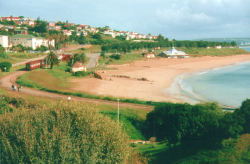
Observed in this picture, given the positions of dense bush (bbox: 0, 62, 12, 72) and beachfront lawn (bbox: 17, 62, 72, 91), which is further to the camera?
dense bush (bbox: 0, 62, 12, 72)

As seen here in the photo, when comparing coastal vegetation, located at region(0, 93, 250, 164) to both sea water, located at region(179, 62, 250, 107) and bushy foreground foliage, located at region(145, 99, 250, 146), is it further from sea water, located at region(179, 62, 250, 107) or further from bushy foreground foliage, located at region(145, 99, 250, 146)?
sea water, located at region(179, 62, 250, 107)

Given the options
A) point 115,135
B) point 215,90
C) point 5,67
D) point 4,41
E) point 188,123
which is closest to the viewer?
point 115,135

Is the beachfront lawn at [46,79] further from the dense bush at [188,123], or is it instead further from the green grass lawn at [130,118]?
the dense bush at [188,123]

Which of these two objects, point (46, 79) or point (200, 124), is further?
point (46, 79)

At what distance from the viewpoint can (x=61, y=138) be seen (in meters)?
10.4

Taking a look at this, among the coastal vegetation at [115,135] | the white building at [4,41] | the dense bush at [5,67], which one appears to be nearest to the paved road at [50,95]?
the coastal vegetation at [115,135]

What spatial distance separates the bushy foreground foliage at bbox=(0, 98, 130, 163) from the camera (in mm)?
9938

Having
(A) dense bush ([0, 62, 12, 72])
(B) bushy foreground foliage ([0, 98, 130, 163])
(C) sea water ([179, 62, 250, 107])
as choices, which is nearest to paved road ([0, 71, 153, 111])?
(A) dense bush ([0, 62, 12, 72])

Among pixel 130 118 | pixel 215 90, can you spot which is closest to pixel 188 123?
pixel 130 118

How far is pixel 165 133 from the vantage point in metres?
17.9

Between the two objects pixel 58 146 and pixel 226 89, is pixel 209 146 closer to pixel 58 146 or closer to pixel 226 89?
pixel 58 146

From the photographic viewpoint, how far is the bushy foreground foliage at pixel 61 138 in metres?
9.94

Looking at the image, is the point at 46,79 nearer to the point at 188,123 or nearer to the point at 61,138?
the point at 188,123

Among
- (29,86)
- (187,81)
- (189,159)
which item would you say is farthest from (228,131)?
(187,81)
